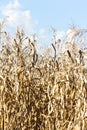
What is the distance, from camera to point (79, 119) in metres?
2.69

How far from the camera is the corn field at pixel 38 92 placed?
296 centimetres

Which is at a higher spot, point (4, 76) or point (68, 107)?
point (4, 76)

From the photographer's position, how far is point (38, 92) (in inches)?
137

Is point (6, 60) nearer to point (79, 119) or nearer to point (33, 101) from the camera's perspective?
point (33, 101)

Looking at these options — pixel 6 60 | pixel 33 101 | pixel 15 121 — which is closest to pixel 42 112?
pixel 33 101

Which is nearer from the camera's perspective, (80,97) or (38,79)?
(80,97)

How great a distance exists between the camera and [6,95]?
10.5 feet

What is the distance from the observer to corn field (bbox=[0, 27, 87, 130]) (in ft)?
9.70

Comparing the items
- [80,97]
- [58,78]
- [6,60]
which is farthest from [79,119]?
[6,60]

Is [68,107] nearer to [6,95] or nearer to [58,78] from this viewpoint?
[58,78]

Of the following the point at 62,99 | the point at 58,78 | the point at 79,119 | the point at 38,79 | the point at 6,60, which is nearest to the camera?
the point at 79,119

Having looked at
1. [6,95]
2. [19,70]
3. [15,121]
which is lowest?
[15,121]

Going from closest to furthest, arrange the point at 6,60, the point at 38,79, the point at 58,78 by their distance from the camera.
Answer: the point at 58,78
the point at 38,79
the point at 6,60

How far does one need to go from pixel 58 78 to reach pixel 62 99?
27 cm
